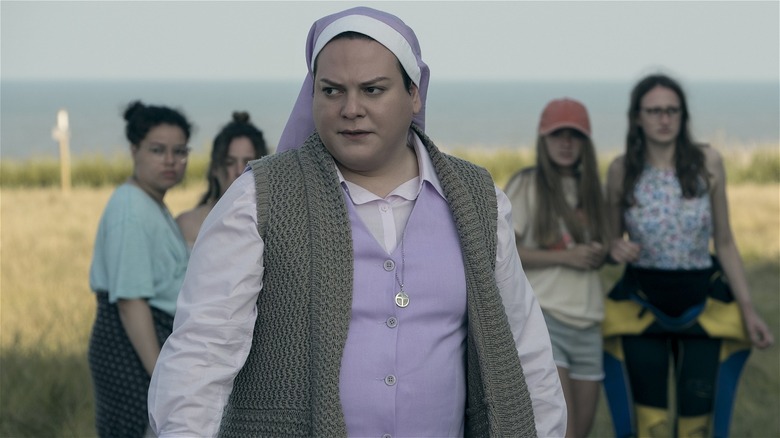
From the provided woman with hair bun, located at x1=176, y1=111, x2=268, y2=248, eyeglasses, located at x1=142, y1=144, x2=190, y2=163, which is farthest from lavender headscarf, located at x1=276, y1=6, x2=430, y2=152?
woman with hair bun, located at x1=176, y1=111, x2=268, y2=248

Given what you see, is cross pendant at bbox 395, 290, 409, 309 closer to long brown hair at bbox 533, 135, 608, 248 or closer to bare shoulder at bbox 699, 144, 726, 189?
long brown hair at bbox 533, 135, 608, 248

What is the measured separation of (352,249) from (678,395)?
3.02 m

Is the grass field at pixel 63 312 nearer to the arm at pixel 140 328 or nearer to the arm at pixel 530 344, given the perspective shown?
the arm at pixel 140 328

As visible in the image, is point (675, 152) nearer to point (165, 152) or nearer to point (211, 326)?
point (165, 152)

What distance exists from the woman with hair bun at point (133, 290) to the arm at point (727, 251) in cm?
230

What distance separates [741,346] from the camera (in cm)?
527

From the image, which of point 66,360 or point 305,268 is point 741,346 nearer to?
point 305,268

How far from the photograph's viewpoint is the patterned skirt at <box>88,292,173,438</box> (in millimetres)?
4121

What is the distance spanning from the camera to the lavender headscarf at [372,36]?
2.63m

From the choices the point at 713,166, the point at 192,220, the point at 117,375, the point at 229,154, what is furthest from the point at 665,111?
the point at 117,375

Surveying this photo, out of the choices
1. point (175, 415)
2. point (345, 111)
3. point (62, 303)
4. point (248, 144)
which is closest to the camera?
point (175, 415)

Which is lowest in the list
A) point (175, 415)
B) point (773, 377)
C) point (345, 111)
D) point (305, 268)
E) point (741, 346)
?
point (773, 377)

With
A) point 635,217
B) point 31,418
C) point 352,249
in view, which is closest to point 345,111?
point 352,249

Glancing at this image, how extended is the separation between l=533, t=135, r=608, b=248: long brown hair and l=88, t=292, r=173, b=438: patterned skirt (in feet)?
5.43
